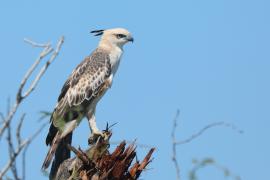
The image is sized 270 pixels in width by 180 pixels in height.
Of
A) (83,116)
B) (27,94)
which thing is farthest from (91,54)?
(27,94)

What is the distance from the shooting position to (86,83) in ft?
35.3

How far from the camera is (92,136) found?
30.3 ft

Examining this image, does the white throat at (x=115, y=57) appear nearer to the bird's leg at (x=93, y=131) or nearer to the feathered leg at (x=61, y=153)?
the bird's leg at (x=93, y=131)

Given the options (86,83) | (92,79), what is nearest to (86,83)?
(86,83)

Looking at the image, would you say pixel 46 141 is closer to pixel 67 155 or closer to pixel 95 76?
pixel 67 155

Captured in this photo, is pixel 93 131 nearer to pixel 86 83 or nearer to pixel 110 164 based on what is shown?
pixel 86 83

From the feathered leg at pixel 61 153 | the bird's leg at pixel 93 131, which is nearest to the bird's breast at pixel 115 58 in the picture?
the bird's leg at pixel 93 131

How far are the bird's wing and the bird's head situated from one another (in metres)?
0.33

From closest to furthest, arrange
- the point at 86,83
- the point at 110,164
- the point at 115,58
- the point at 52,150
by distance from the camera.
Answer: the point at 110,164
the point at 52,150
the point at 86,83
the point at 115,58

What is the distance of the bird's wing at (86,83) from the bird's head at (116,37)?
33 centimetres

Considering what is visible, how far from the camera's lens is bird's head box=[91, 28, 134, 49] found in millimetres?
11156

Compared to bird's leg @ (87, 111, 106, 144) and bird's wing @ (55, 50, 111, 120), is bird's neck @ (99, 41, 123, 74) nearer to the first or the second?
bird's wing @ (55, 50, 111, 120)

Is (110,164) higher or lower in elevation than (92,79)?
lower

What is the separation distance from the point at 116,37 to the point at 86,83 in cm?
97
